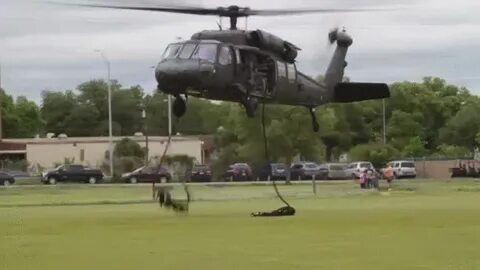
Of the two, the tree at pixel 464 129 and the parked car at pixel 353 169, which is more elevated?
the tree at pixel 464 129

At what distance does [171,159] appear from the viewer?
38594 mm

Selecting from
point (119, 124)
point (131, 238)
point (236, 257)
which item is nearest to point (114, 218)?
point (131, 238)

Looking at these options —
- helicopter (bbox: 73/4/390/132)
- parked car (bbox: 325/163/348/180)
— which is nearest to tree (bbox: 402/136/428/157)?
parked car (bbox: 325/163/348/180)

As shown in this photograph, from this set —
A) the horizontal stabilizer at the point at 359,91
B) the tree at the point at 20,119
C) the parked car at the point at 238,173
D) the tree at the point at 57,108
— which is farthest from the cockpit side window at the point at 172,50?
the tree at the point at 20,119

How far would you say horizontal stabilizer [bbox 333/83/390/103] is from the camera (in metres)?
38.4

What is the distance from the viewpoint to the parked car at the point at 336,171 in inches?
3110

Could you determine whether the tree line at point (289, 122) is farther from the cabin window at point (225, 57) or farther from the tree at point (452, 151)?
the cabin window at point (225, 57)

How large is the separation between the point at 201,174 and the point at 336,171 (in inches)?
1269

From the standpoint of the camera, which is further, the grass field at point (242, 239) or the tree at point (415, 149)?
the tree at point (415, 149)

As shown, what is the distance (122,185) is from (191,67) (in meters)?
29.6

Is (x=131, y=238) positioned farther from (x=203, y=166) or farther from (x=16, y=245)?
(x=203, y=166)

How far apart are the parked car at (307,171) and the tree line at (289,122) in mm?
1463

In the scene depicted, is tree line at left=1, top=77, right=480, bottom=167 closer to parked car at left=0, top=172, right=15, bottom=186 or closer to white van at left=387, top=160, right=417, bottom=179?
white van at left=387, top=160, right=417, bottom=179

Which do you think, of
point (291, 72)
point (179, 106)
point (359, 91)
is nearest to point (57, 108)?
point (359, 91)
